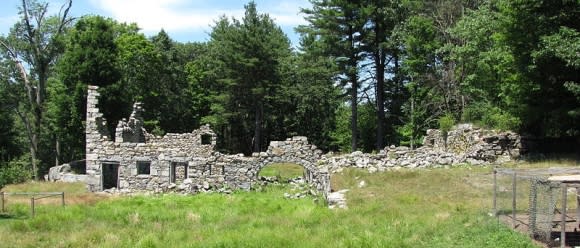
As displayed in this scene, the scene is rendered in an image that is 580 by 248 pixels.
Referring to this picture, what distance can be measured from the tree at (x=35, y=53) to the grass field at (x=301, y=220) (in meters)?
19.1

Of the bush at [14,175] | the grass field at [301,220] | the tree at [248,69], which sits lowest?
the bush at [14,175]

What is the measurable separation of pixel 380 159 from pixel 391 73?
19.7m

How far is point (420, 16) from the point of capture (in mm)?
42844

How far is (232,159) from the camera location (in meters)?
30.9

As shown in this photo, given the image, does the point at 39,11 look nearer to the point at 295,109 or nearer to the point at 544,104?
the point at 295,109

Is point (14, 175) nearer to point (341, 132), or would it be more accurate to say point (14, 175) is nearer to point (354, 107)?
point (354, 107)

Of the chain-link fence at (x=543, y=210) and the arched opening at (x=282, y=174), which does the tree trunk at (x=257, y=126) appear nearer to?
the arched opening at (x=282, y=174)

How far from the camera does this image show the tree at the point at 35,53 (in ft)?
138

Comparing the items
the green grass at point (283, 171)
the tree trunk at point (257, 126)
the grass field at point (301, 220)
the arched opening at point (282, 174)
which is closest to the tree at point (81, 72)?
the tree trunk at point (257, 126)

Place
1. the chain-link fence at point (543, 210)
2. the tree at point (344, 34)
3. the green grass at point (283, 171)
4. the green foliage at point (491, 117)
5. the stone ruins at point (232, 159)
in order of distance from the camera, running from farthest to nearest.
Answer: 1. the tree at point (344, 34)
2. the green grass at point (283, 171)
3. the green foliage at point (491, 117)
4. the stone ruins at point (232, 159)
5. the chain-link fence at point (543, 210)

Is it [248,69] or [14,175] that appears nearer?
[14,175]

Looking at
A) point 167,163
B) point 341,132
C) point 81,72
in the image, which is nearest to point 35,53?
point 81,72

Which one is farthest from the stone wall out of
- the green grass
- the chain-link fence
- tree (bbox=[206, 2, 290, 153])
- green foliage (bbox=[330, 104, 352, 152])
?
green foliage (bbox=[330, 104, 352, 152])

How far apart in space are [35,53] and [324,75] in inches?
869
